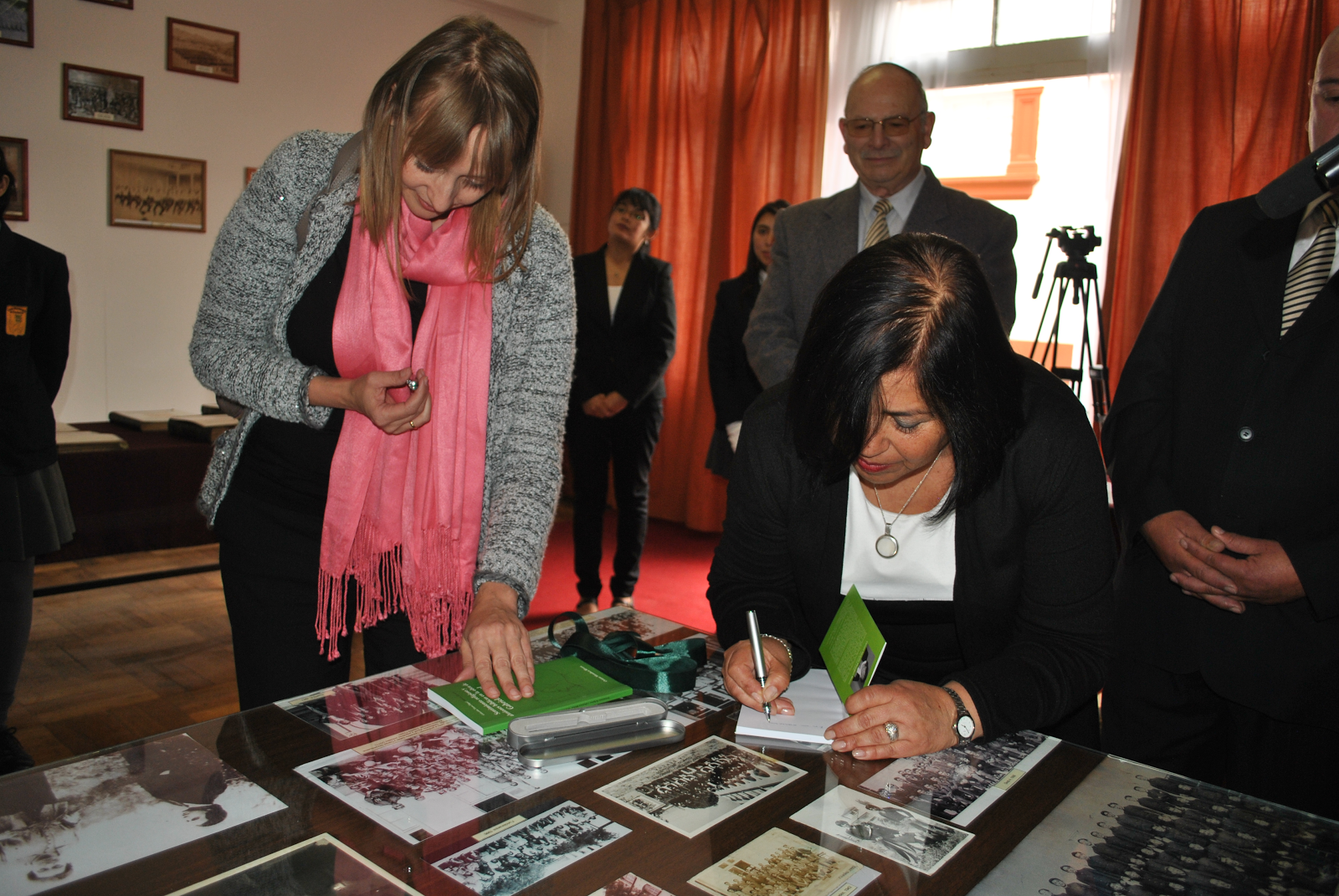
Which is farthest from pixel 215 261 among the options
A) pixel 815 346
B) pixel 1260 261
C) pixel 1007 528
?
pixel 1260 261

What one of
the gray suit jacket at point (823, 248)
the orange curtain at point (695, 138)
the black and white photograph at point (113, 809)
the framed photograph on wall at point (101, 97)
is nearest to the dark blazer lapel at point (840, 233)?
the gray suit jacket at point (823, 248)

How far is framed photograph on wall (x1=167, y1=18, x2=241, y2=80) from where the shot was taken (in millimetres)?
4184

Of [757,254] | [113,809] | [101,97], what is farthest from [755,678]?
[101,97]

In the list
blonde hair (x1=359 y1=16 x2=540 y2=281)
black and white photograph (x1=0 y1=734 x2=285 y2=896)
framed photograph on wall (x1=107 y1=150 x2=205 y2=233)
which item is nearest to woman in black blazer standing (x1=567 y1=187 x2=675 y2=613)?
framed photograph on wall (x1=107 y1=150 x2=205 y2=233)

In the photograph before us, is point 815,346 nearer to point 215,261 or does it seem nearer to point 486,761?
point 486,761

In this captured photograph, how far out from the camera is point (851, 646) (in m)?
1.08

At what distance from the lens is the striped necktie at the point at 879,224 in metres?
2.33

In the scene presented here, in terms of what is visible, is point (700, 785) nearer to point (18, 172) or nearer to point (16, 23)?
point (18, 172)

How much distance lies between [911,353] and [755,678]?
0.44 metres

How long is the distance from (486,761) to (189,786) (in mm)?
278

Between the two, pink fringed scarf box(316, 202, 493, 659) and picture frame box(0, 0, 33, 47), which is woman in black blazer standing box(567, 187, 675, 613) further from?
picture frame box(0, 0, 33, 47)

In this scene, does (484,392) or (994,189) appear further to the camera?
(994,189)

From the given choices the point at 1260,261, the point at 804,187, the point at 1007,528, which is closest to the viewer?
the point at 1007,528

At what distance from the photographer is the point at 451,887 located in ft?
2.48
